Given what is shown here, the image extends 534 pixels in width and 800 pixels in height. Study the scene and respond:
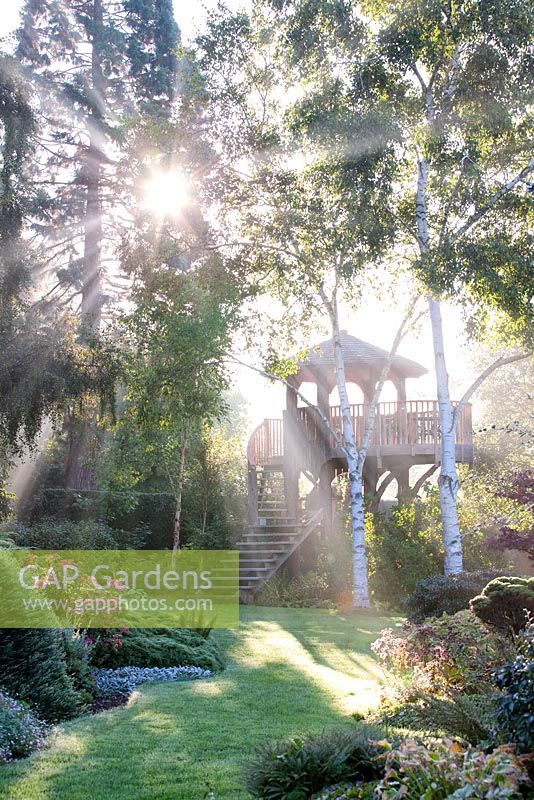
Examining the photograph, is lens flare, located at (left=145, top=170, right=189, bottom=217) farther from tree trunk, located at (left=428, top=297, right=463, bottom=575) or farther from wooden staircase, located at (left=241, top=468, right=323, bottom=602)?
wooden staircase, located at (left=241, top=468, right=323, bottom=602)

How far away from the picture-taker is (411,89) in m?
13.7

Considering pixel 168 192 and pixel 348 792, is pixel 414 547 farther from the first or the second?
pixel 348 792

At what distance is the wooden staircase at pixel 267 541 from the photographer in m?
17.1

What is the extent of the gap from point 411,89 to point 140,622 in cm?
1003

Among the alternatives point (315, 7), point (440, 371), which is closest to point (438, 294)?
point (440, 371)

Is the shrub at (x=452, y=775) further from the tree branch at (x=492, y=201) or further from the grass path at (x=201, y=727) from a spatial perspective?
the tree branch at (x=492, y=201)

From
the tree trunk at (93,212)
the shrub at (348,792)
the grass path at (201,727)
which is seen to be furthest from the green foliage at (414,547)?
the shrub at (348,792)

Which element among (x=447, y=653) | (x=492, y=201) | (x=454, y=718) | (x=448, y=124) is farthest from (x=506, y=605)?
(x=448, y=124)

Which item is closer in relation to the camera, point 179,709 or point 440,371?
point 179,709

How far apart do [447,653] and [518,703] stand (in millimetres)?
3857

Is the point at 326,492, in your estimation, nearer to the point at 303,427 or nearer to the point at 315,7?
the point at 303,427

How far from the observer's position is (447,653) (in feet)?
24.4

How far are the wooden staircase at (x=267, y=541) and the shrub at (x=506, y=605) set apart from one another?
9161mm

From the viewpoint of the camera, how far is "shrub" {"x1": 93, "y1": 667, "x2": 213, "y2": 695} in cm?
781
